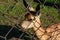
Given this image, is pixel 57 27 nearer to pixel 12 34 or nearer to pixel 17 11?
pixel 12 34

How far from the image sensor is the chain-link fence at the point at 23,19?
6.72ft

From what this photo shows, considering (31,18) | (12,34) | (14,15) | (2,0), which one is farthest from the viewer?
(2,0)

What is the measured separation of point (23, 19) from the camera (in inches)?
99.3

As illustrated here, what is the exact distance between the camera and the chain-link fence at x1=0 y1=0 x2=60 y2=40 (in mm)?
2047

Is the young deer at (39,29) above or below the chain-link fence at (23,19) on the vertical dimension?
above

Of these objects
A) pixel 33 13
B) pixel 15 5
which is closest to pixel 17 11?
pixel 15 5

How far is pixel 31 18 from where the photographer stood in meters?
2.03

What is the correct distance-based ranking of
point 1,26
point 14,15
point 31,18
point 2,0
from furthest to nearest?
point 2,0, point 14,15, point 1,26, point 31,18

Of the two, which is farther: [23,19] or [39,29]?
[23,19]

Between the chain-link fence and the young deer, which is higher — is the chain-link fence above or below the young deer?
below

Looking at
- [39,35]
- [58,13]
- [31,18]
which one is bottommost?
[58,13]

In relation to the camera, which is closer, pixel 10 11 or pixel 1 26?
pixel 1 26

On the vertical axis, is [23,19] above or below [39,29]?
below

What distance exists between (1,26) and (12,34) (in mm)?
245
